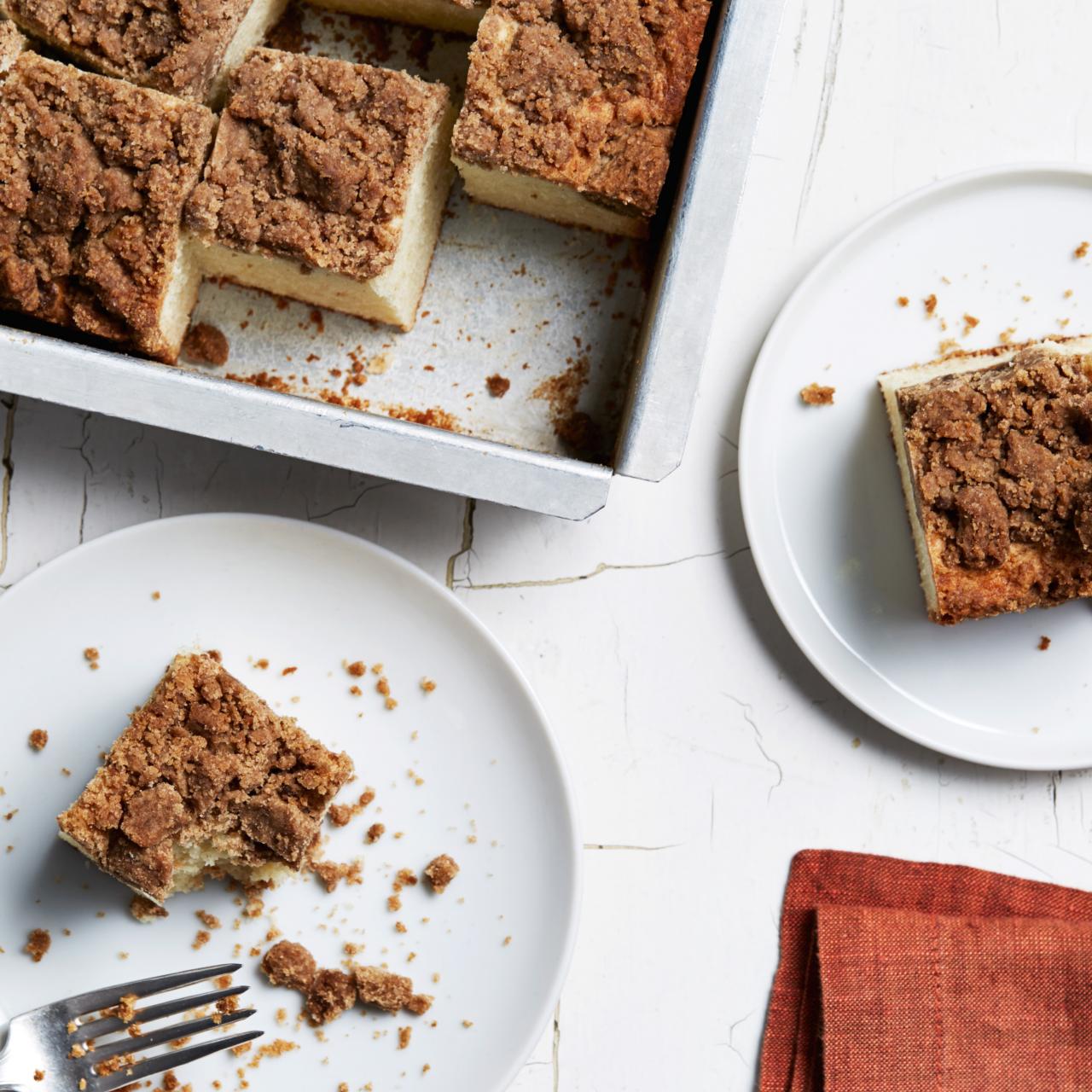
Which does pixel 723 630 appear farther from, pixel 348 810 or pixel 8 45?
pixel 8 45

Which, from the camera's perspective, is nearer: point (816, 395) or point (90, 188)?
point (90, 188)

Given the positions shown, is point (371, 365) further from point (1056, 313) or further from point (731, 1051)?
point (731, 1051)

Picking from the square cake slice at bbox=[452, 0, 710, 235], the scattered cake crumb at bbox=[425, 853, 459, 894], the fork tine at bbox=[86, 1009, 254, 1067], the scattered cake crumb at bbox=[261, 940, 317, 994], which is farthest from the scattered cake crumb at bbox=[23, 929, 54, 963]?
the square cake slice at bbox=[452, 0, 710, 235]

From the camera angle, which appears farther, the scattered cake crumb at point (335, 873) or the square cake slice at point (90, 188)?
the scattered cake crumb at point (335, 873)

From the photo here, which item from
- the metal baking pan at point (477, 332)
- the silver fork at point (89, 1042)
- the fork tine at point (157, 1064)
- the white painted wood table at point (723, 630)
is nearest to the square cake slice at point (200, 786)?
the silver fork at point (89, 1042)

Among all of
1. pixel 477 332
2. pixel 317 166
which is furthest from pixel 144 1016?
pixel 317 166

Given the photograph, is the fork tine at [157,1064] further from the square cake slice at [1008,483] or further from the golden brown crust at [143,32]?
the golden brown crust at [143,32]
